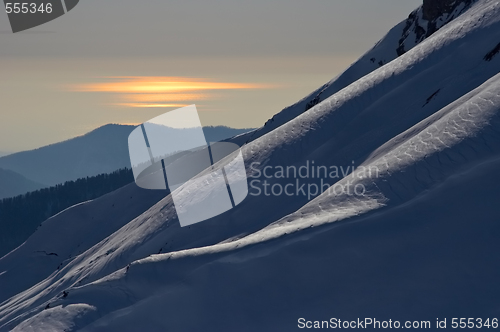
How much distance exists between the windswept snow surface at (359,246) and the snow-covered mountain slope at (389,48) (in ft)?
62.5

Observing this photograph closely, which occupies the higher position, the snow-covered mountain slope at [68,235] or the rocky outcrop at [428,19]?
the rocky outcrop at [428,19]

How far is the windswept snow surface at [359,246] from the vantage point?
20.2 metres

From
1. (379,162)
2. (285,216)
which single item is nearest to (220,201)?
(285,216)

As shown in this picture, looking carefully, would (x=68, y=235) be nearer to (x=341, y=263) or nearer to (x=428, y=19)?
(x=428, y=19)

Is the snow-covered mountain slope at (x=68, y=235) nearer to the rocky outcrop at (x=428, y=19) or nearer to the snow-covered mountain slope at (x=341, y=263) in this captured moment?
the rocky outcrop at (x=428, y=19)

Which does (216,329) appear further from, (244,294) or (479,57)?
(479,57)

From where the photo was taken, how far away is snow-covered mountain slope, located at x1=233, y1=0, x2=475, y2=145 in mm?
55906

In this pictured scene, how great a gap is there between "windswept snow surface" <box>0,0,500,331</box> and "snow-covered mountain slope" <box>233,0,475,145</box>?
19051mm

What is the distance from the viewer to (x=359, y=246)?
2283 centimetres

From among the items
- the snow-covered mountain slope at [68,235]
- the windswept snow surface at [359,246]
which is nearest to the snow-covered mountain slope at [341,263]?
the windswept snow surface at [359,246]

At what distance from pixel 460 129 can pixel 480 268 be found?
30.7ft

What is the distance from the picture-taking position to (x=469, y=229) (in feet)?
71.8

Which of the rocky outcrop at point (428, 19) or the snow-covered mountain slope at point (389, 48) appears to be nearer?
the rocky outcrop at point (428, 19)

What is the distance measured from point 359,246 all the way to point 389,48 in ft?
144
